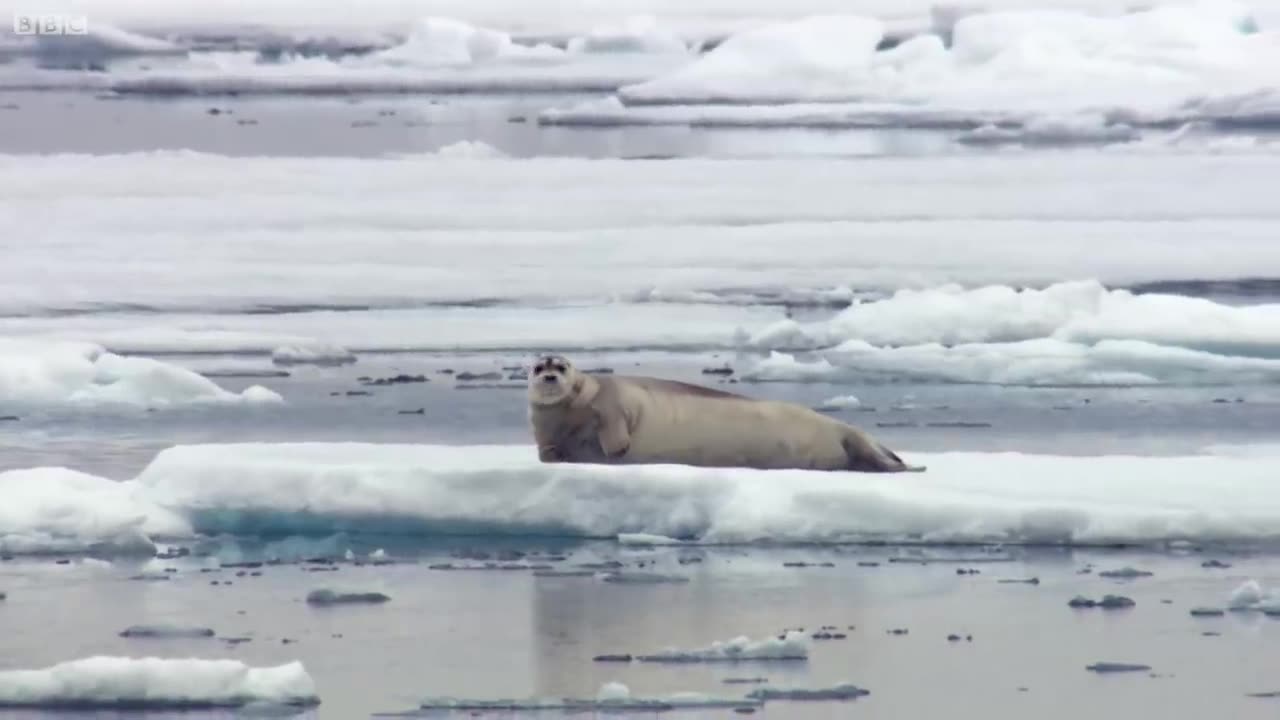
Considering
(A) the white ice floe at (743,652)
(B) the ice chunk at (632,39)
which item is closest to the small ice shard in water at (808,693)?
(A) the white ice floe at (743,652)

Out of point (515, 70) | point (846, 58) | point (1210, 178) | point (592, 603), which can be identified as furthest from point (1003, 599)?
point (515, 70)

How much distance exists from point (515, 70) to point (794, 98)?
3709mm

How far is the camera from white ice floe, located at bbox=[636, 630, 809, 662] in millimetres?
5090

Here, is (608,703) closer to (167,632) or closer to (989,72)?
(167,632)

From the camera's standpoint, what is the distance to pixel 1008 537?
635 cm

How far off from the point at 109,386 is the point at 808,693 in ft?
17.2

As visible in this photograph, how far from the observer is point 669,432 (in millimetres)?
7117

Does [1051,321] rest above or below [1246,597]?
above

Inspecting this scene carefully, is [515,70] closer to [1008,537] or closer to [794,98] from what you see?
[794,98]

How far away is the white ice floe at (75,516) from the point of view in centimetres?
643

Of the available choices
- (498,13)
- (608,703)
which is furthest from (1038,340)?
(498,13)

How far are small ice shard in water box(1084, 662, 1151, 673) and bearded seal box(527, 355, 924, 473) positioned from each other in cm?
203

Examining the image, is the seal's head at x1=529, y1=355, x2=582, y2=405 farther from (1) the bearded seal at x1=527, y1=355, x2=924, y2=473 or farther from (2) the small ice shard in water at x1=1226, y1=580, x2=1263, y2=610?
(2) the small ice shard in water at x1=1226, y1=580, x2=1263, y2=610

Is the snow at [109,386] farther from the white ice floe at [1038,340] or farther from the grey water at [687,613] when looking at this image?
the white ice floe at [1038,340]
